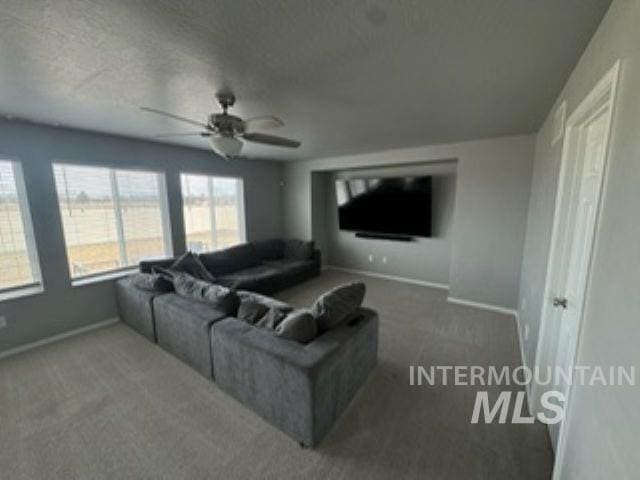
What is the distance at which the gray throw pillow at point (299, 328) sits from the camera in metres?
1.91

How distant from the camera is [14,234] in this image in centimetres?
293

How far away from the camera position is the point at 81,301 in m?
3.34

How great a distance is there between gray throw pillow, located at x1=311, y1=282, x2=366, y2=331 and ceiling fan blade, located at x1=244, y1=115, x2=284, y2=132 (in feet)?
4.59

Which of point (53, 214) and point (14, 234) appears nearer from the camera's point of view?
Result: point (14, 234)

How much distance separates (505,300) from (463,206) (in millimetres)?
1458

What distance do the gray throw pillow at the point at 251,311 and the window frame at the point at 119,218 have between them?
8.14 ft

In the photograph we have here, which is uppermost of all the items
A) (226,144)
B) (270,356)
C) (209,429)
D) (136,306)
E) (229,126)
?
(229,126)

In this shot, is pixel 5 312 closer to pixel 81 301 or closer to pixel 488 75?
pixel 81 301

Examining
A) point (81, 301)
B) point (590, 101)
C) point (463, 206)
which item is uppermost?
point (590, 101)

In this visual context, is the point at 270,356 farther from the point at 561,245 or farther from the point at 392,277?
the point at 392,277

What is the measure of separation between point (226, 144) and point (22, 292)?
2997 mm

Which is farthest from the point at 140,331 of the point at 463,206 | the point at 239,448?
the point at 463,206

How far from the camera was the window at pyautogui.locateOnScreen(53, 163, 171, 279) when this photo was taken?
3299 mm

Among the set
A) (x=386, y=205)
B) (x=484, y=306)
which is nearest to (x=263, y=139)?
(x=386, y=205)
